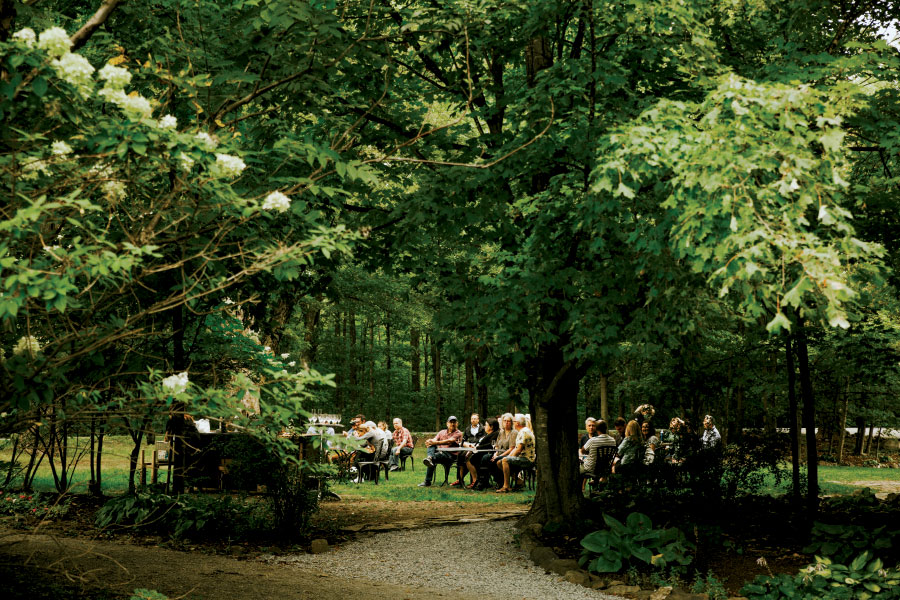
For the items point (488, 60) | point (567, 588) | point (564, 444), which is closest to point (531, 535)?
point (564, 444)

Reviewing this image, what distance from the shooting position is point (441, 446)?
1558cm

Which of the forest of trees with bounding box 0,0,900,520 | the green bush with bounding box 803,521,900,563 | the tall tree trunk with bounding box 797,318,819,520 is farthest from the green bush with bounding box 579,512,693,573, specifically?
the tall tree trunk with bounding box 797,318,819,520

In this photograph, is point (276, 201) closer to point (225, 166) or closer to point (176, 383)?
point (225, 166)

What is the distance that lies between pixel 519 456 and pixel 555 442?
5.16m

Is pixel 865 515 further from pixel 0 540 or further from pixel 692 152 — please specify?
pixel 0 540

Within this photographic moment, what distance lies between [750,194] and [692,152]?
0.43 meters

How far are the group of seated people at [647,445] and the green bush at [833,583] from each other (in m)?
1.81

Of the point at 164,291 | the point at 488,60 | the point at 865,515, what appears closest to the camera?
the point at 164,291

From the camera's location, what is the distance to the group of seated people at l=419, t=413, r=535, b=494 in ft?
45.6

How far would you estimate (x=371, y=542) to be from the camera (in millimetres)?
8945

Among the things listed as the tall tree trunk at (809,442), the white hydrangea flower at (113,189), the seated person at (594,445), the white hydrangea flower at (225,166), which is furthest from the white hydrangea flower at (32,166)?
the seated person at (594,445)

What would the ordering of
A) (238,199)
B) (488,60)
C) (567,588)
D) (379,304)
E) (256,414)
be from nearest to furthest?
(238,199), (256,414), (567,588), (488,60), (379,304)

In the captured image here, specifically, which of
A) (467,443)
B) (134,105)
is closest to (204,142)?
(134,105)

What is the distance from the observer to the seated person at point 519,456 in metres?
13.7
